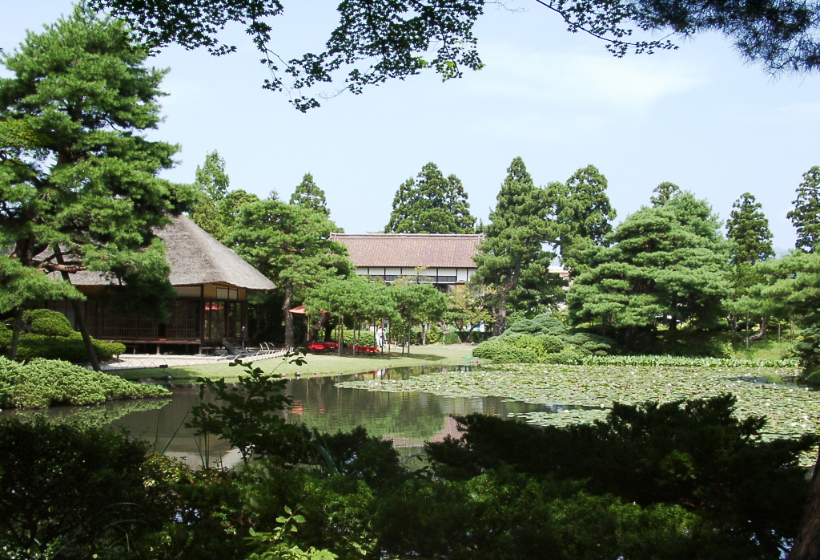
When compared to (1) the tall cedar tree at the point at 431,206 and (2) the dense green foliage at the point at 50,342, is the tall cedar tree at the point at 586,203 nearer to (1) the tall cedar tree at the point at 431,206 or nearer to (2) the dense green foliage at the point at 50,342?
(1) the tall cedar tree at the point at 431,206

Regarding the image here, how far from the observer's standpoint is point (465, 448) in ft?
13.6

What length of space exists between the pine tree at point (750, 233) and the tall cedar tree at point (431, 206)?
18566mm

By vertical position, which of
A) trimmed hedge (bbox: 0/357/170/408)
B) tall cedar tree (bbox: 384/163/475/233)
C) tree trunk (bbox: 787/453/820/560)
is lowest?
trimmed hedge (bbox: 0/357/170/408)

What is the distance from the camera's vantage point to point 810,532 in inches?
101

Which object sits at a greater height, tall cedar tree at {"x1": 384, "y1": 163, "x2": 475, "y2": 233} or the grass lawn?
tall cedar tree at {"x1": 384, "y1": 163, "x2": 475, "y2": 233}

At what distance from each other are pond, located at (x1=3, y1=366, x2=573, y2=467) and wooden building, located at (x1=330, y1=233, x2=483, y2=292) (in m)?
23.3

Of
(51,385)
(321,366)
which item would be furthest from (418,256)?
(51,385)

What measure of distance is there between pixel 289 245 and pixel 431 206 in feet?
81.6

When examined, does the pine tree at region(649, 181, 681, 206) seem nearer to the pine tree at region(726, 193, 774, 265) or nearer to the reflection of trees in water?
the pine tree at region(726, 193, 774, 265)

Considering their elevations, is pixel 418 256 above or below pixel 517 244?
above

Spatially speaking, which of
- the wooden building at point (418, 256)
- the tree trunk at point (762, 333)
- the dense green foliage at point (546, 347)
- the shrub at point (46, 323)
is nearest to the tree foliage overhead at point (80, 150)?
the shrub at point (46, 323)

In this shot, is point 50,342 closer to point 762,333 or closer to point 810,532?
point 810,532

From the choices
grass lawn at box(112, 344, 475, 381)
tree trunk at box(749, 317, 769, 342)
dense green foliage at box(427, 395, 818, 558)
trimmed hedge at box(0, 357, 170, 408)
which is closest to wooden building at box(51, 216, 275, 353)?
grass lawn at box(112, 344, 475, 381)

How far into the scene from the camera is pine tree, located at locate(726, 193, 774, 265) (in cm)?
3155
